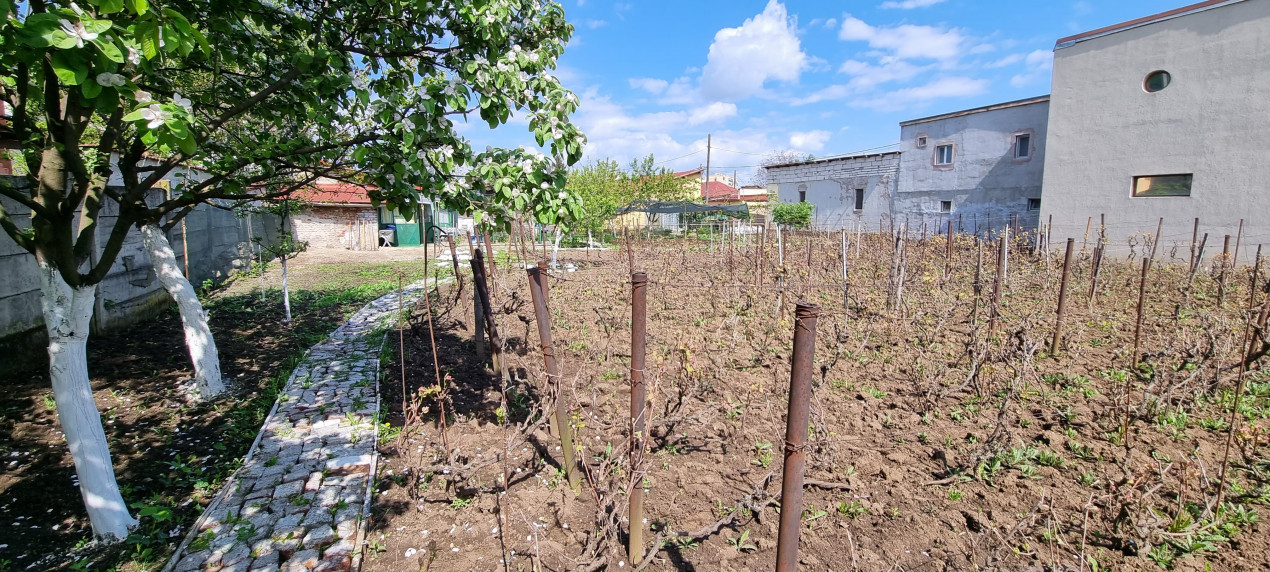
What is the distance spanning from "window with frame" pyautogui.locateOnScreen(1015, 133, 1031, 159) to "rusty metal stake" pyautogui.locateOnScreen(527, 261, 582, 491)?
21500 millimetres

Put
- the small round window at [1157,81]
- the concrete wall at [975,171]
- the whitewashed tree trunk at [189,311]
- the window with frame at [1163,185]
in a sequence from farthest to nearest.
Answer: the concrete wall at [975,171], the small round window at [1157,81], the window with frame at [1163,185], the whitewashed tree trunk at [189,311]

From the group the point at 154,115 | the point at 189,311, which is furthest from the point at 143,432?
the point at 154,115

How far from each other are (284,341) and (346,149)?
3756 mm

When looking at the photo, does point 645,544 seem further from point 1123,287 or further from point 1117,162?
point 1117,162

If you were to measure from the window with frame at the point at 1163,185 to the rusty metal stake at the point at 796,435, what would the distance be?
18.3 metres

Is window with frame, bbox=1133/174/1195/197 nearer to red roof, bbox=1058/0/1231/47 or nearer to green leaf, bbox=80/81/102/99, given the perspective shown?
red roof, bbox=1058/0/1231/47

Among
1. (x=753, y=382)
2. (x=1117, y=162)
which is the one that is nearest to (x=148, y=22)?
(x=753, y=382)

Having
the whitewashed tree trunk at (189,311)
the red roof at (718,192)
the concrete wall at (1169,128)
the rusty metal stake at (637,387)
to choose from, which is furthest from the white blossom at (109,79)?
the red roof at (718,192)

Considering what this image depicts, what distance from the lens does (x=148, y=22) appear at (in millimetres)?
1851

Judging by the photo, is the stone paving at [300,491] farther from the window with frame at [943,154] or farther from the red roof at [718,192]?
the red roof at [718,192]

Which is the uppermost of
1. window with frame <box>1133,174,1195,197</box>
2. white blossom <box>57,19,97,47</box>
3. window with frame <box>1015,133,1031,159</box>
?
window with frame <box>1015,133,1031,159</box>

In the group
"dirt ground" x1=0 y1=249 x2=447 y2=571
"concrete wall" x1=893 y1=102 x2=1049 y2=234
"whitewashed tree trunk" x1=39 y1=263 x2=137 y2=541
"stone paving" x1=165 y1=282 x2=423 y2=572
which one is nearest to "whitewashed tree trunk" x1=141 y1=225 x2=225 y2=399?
"dirt ground" x1=0 y1=249 x2=447 y2=571

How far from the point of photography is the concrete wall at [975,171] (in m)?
19.1

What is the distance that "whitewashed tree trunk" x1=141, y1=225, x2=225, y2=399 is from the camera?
477 centimetres
